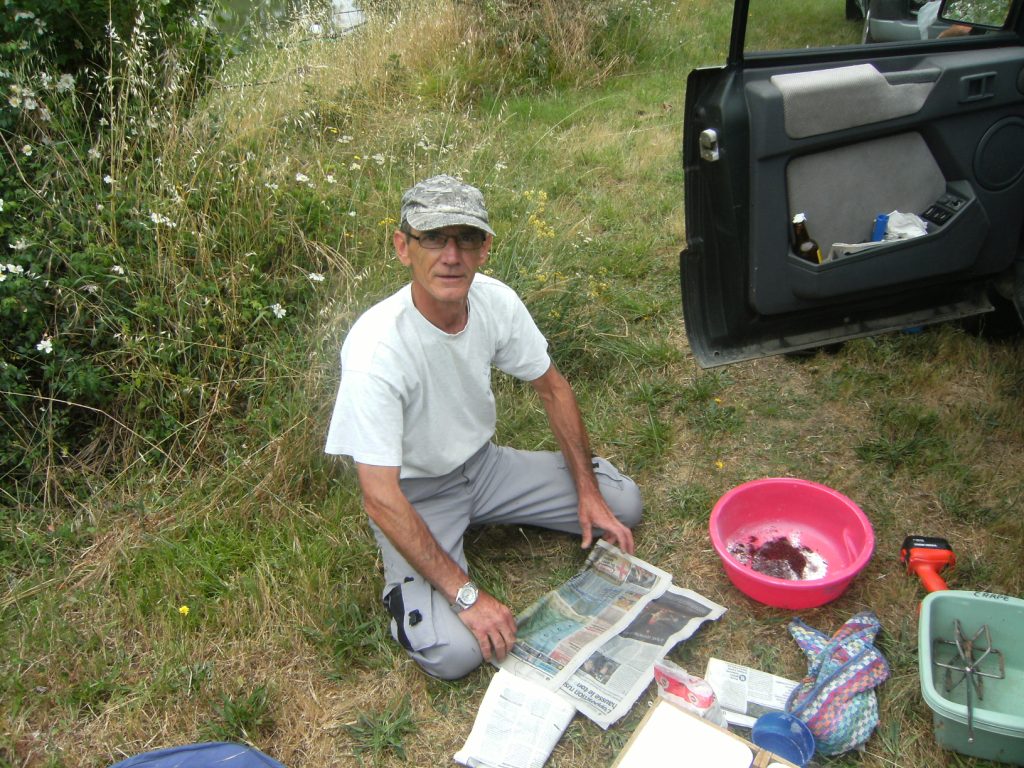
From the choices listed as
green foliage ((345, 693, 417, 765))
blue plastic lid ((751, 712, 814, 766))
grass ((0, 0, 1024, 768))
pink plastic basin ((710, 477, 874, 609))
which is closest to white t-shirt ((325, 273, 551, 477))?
grass ((0, 0, 1024, 768))

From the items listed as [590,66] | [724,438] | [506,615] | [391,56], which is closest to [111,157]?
[506,615]

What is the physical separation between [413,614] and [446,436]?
1.75ft

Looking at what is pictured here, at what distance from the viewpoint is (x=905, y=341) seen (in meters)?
3.56

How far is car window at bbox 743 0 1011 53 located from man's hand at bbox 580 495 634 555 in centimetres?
156

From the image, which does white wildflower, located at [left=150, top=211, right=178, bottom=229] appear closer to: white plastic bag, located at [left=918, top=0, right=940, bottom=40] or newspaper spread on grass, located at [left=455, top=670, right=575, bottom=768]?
newspaper spread on grass, located at [left=455, top=670, right=575, bottom=768]

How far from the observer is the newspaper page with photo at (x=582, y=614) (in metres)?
2.39

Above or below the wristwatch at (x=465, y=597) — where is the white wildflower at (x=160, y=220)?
above

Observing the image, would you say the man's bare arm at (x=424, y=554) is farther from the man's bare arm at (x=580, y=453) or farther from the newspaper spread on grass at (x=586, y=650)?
the man's bare arm at (x=580, y=453)

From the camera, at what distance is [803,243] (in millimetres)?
2639

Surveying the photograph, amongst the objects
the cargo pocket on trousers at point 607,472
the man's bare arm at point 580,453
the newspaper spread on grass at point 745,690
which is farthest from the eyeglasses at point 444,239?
the newspaper spread on grass at point 745,690

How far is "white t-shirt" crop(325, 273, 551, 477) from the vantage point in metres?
2.26

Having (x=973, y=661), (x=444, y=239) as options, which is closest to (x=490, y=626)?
(x=444, y=239)

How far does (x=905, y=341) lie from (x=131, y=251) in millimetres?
3190

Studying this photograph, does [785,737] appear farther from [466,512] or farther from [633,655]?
[466,512]
